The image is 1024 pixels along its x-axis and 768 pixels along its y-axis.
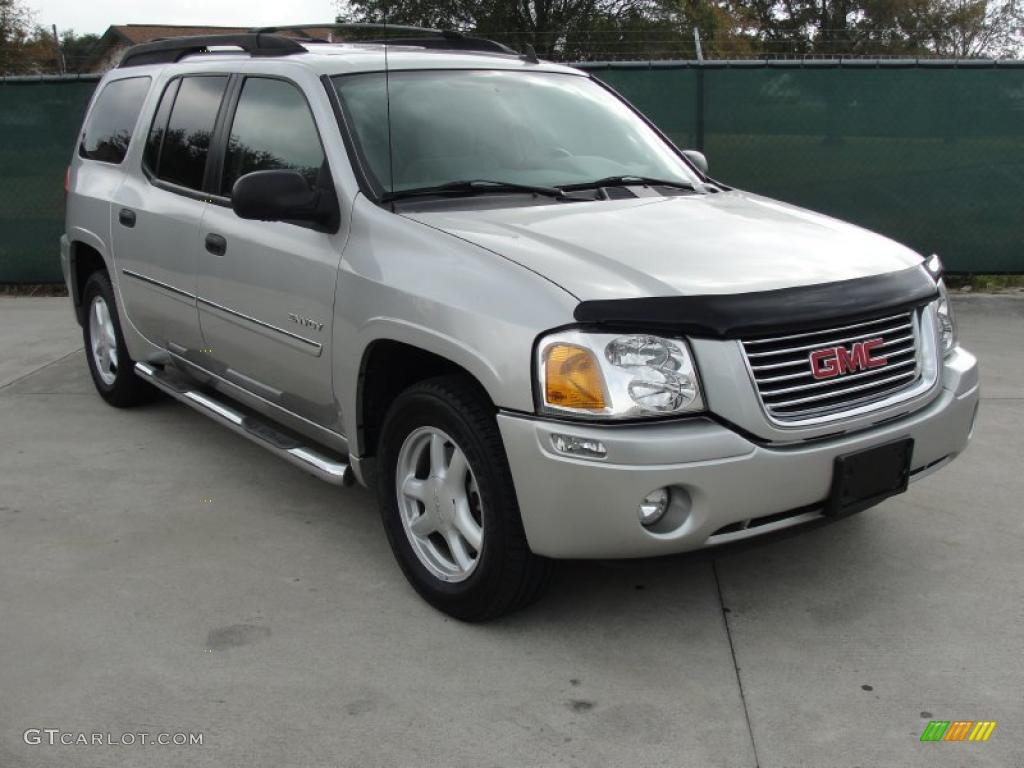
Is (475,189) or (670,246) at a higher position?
(475,189)

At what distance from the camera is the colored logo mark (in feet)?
9.64

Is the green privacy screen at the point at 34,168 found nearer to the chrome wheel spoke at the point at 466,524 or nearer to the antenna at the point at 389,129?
the antenna at the point at 389,129

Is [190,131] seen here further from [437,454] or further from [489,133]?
[437,454]

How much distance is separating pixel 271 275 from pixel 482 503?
1.40m

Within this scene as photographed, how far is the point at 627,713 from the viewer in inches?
121

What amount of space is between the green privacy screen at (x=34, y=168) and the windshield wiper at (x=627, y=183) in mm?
6712

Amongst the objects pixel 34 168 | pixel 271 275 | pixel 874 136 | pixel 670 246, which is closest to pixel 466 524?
pixel 670 246

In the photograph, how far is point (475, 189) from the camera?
13.1 ft

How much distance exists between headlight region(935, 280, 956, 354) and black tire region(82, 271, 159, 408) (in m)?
4.01

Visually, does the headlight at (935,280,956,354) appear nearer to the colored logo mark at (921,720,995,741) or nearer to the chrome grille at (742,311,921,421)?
the chrome grille at (742,311,921,421)

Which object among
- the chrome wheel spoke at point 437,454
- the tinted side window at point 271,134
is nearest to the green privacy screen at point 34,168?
the tinted side window at point 271,134

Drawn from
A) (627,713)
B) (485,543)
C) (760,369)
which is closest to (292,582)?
(485,543)

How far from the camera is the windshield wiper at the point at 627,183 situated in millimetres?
4211

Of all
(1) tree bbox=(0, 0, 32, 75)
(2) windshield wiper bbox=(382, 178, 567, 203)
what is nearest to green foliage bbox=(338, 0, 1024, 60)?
Result: (1) tree bbox=(0, 0, 32, 75)
